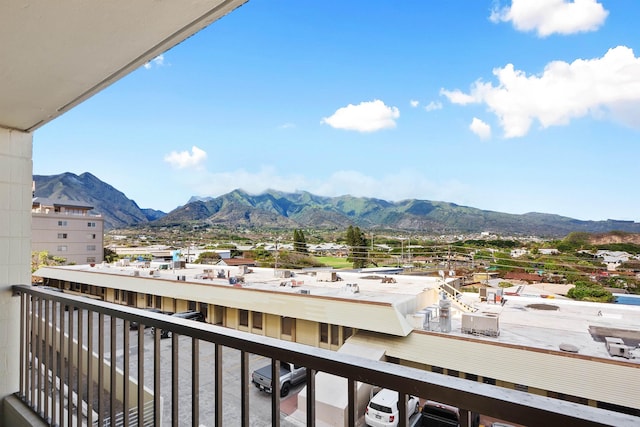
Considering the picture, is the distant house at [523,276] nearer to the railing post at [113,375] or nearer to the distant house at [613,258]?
the distant house at [613,258]

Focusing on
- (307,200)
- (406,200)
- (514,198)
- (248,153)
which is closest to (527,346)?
(406,200)

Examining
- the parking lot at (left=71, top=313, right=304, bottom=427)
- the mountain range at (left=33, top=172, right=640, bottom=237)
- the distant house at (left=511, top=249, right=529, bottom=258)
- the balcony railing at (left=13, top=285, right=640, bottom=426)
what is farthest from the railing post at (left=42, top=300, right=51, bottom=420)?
the mountain range at (left=33, top=172, right=640, bottom=237)

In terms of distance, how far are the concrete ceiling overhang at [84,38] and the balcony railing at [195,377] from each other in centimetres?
111

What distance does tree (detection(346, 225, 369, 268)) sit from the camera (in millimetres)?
35162

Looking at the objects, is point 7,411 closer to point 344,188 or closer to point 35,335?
point 35,335

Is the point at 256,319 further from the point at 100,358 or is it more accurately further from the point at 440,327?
the point at 100,358

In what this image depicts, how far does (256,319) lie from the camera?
40.7 ft

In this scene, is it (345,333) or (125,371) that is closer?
(125,371)

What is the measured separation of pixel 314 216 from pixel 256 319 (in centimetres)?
4997

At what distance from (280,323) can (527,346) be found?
297 inches

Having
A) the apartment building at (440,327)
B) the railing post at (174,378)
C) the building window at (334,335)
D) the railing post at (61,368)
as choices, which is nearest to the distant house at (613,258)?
the apartment building at (440,327)

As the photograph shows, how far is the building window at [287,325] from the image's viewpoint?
37.8 feet

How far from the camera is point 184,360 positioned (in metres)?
1.26

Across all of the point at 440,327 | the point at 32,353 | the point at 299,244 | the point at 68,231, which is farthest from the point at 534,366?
the point at 68,231
